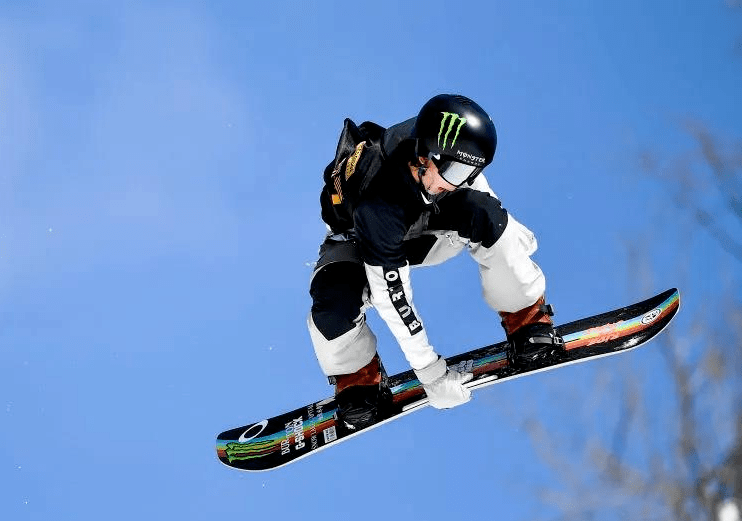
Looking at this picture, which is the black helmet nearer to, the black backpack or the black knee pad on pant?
A: the black backpack

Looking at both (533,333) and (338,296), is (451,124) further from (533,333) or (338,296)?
(533,333)

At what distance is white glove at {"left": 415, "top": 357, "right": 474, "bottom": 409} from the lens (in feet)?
18.6

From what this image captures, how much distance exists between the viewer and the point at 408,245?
5961 mm

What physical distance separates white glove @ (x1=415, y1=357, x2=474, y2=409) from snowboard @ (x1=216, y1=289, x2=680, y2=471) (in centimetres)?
42

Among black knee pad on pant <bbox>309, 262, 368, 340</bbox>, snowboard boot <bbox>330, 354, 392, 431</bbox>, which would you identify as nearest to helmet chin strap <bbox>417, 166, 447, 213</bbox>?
black knee pad on pant <bbox>309, 262, 368, 340</bbox>

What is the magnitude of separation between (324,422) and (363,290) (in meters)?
1.29

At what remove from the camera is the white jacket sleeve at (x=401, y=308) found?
5.40m

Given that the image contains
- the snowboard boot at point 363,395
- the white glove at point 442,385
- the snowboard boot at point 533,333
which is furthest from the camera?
the snowboard boot at point 363,395

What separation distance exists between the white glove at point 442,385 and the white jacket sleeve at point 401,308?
6 centimetres

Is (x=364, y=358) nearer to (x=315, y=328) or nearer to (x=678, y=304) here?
(x=315, y=328)

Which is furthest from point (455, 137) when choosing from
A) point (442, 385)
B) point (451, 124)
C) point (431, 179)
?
point (442, 385)

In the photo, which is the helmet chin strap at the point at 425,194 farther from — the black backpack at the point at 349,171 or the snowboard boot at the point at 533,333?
the snowboard boot at the point at 533,333

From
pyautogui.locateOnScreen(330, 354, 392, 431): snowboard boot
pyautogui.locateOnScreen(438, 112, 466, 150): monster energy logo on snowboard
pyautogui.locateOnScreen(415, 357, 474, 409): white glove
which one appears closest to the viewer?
pyautogui.locateOnScreen(438, 112, 466, 150): monster energy logo on snowboard

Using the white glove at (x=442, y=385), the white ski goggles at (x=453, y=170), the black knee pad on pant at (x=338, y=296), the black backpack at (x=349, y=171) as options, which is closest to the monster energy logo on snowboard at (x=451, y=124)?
the white ski goggles at (x=453, y=170)
